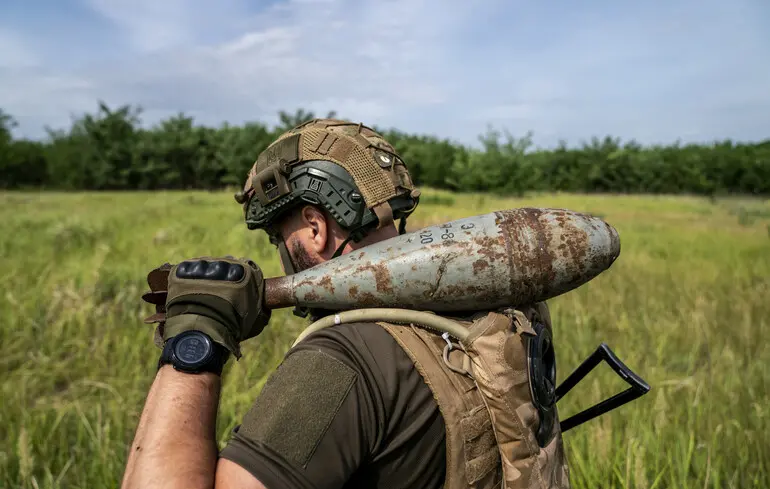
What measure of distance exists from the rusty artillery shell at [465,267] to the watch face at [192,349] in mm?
287

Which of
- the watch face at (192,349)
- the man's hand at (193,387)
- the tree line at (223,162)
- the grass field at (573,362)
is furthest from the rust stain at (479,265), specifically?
the tree line at (223,162)

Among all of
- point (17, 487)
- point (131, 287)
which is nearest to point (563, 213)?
point (17, 487)

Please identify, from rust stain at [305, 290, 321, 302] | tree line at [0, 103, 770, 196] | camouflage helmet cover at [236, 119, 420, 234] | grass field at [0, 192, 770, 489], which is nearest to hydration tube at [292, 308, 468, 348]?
rust stain at [305, 290, 321, 302]

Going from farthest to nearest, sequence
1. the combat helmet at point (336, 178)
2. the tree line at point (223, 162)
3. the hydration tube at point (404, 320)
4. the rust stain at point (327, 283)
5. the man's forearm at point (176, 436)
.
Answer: the tree line at point (223, 162) < the combat helmet at point (336, 178) < the rust stain at point (327, 283) < the hydration tube at point (404, 320) < the man's forearm at point (176, 436)

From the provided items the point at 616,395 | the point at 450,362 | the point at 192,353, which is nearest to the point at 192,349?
the point at 192,353

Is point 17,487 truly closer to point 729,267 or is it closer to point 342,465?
point 342,465

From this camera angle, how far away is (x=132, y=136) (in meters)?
49.2

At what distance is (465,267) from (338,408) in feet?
1.77

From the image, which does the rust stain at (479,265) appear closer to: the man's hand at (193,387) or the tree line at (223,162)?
the man's hand at (193,387)

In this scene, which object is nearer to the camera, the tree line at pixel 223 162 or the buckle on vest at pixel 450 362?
the buckle on vest at pixel 450 362

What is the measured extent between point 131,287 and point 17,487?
11.4ft

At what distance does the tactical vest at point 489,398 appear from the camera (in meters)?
1.40

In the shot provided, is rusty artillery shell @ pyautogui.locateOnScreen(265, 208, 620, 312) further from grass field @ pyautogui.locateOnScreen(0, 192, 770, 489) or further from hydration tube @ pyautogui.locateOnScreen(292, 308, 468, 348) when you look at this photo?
grass field @ pyautogui.locateOnScreen(0, 192, 770, 489)

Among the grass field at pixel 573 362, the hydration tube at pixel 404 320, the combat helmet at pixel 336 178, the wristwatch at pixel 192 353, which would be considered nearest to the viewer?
the wristwatch at pixel 192 353
